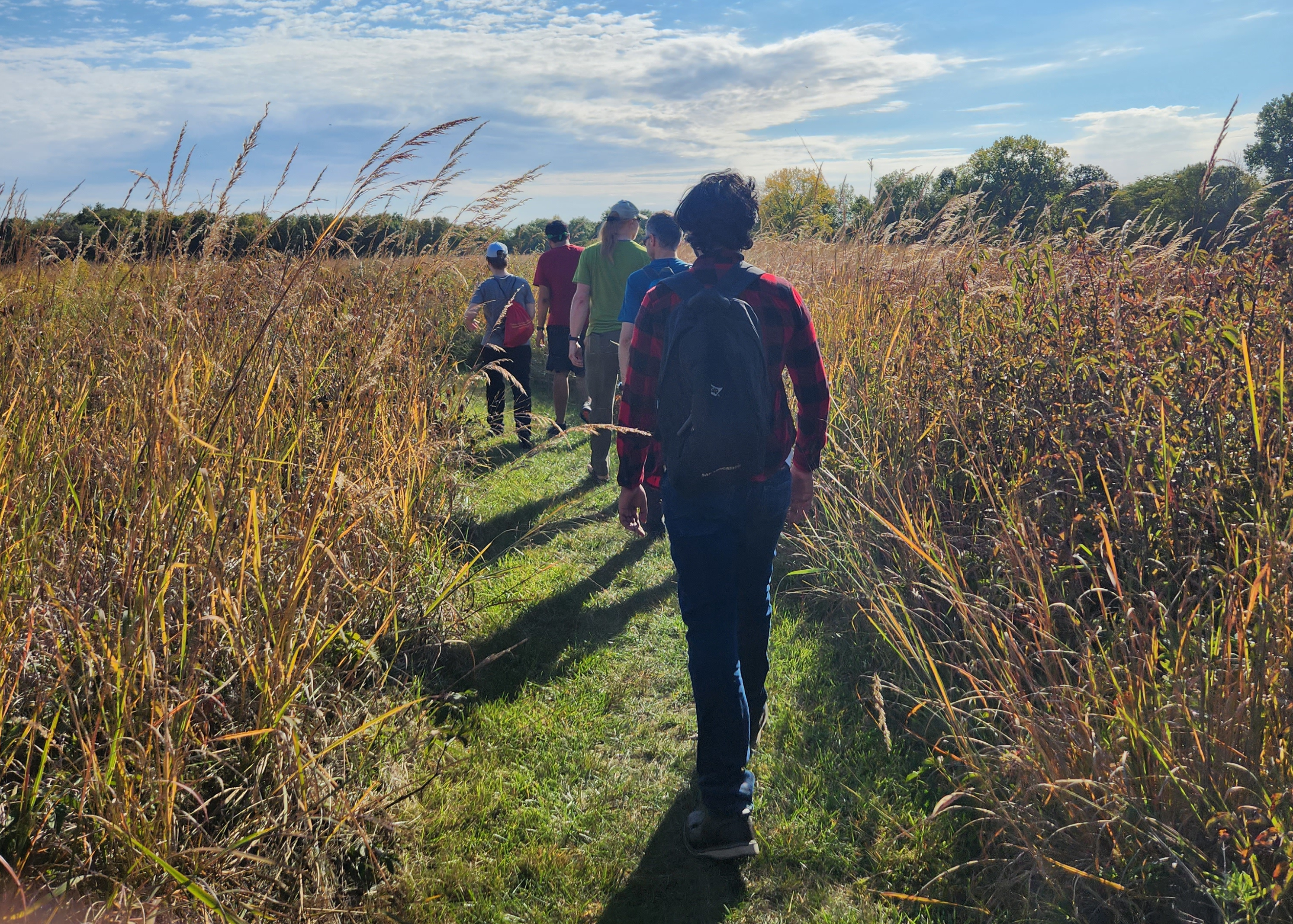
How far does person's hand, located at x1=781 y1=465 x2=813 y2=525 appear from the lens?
116 inches

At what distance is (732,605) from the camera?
2.49 meters

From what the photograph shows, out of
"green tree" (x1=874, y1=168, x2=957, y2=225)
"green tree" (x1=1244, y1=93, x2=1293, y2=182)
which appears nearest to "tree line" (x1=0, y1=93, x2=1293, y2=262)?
"green tree" (x1=874, y1=168, x2=957, y2=225)

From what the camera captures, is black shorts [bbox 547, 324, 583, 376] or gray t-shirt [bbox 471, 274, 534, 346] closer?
gray t-shirt [bbox 471, 274, 534, 346]

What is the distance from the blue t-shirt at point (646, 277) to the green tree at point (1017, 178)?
2718mm

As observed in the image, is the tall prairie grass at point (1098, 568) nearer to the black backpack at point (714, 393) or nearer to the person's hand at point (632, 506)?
the black backpack at point (714, 393)

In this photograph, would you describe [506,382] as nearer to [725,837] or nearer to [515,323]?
[515,323]

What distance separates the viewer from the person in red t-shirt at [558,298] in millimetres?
7191

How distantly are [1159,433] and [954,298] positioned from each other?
2435 millimetres

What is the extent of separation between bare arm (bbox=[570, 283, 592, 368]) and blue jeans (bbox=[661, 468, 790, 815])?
402 centimetres

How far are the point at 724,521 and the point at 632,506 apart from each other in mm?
555

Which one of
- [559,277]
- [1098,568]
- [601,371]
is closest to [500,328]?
[559,277]

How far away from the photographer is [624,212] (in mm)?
6043

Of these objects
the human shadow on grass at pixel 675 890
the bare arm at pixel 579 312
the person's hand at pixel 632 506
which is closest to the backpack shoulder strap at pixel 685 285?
the person's hand at pixel 632 506

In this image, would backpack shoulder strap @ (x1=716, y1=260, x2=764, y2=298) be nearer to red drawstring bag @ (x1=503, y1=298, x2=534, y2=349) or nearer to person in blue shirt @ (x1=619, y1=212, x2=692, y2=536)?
person in blue shirt @ (x1=619, y1=212, x2=692, y2=536)
